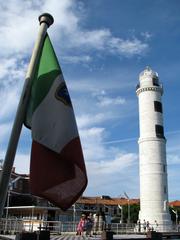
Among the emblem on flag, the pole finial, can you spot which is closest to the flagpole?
the pole finial

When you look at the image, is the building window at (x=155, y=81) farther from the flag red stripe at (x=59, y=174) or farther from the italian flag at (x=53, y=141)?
the flag red stripe at (x=59, y=174)

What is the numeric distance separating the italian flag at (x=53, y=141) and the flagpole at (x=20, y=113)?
175 millimetres

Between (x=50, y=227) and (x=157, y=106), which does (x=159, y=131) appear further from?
(x=50, y=227)

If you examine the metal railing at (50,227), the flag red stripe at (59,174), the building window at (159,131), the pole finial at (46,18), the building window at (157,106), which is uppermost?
the building window at (157,106)

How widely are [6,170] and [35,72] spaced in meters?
1.69

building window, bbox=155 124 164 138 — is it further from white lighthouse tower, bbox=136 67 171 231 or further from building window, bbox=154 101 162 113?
building window, bbox=154 101 162 113

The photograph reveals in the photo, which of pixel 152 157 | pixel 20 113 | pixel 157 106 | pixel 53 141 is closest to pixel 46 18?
pixel 20 113

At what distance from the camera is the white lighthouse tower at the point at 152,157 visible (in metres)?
42.3

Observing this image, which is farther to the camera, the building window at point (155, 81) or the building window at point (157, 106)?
the building window at point (155, 81)

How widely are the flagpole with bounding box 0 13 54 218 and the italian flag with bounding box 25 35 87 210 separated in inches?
6.9

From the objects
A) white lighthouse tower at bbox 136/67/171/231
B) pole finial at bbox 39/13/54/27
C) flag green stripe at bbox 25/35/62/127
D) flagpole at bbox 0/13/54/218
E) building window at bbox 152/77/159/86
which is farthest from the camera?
building window at bbox 152/77/159/86

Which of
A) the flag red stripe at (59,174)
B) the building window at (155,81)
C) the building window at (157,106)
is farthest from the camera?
the building window at (155,81)

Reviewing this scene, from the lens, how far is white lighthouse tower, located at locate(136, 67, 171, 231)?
4230cm

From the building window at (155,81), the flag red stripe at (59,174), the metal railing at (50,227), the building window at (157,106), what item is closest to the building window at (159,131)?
the building window at (157,106)
